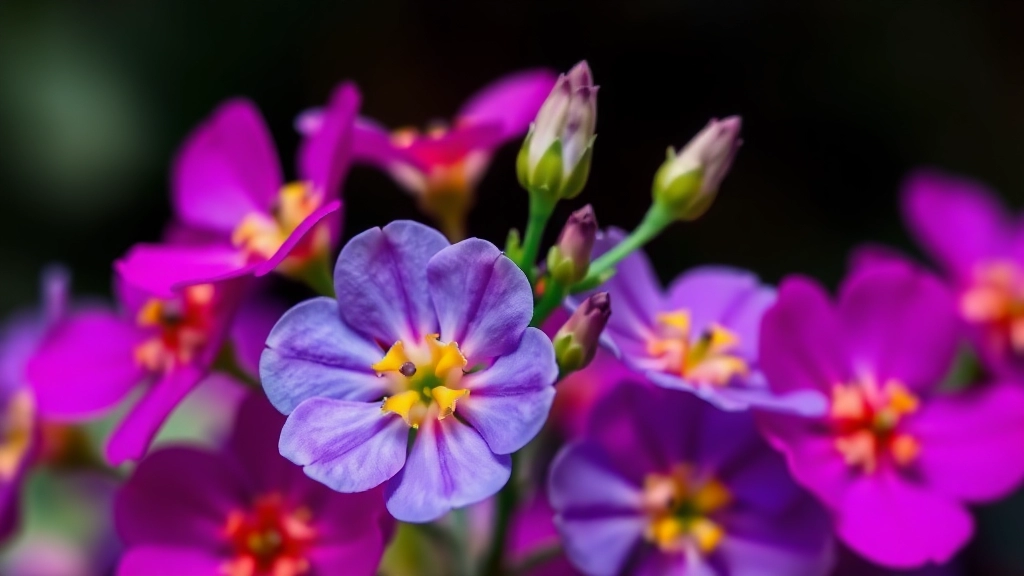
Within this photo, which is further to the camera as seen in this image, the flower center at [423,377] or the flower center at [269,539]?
the flower center at [269,539]

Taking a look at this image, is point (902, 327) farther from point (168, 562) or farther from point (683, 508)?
point (168, 562)

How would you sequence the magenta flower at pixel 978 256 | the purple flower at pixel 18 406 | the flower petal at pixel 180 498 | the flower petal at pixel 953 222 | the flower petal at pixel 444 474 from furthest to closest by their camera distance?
1. the flower petal at pixel 953 222
2. the magenta flower at pixel 978 256
3. the purple flower at pixel 18 406
4. the flower petal at pixel 180 498
5. the flower petal at pixel 444 474

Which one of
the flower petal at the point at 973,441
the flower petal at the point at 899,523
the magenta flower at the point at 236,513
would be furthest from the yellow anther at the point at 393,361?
the flower petal at the point at 973,441

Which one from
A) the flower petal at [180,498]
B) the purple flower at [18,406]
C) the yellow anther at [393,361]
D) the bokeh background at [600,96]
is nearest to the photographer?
the yellow anther at [393,361]

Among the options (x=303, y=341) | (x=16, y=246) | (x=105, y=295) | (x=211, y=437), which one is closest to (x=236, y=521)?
(x=303, y=341)

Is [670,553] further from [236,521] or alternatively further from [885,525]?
[236,521]

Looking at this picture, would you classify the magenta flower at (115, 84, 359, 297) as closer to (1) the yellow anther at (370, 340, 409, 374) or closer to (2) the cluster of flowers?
(2) the cluster of flowers

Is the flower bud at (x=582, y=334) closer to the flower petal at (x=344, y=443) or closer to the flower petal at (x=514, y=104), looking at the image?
the flower petal at (x=344, y=443)
